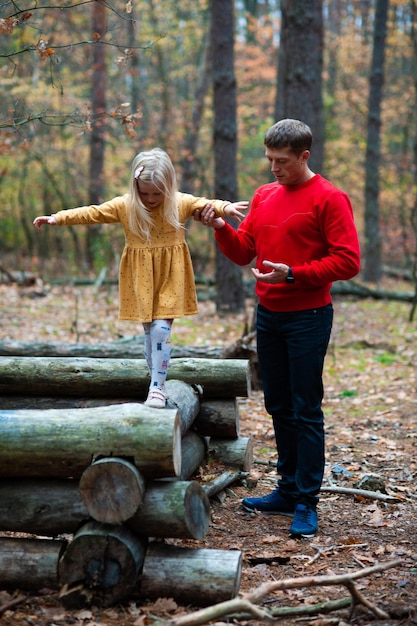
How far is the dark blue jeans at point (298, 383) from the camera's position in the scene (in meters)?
4.29

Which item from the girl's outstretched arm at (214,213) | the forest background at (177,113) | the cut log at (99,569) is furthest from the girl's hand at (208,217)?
the forest background at (177,113)

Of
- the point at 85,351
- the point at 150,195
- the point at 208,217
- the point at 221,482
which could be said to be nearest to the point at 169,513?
the point at 221,482

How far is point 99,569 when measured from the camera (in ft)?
11.4

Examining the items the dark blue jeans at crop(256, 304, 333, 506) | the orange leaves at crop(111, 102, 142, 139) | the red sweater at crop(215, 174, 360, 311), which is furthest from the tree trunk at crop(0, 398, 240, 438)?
the orange leaves at crop(111, 102, 142, 139)

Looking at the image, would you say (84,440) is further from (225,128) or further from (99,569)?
(225,128)

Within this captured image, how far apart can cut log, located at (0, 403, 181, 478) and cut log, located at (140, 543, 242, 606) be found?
0.45 meters

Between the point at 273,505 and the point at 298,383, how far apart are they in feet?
3.36

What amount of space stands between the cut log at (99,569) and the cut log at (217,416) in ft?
6.29

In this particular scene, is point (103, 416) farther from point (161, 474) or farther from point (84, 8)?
point (84, 8)

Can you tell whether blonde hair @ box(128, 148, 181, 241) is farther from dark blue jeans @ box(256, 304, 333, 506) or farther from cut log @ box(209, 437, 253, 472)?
cut log @ box(209, 437, 253, 472)

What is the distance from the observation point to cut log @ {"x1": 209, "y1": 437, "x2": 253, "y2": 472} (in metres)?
5.48

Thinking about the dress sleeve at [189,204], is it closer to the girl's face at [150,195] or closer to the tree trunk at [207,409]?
the girl's face at [150,195]

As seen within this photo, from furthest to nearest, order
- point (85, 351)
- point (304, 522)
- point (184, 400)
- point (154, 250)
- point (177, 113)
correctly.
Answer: point (177, 113), point (85, 351), point (184, 400), point (304, 522), point (154, 250)

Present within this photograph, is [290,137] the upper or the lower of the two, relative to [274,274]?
upper
